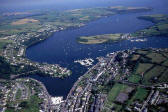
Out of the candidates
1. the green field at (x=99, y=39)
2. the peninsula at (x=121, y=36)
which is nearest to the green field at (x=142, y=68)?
the peninsula at (x=121, y=36)

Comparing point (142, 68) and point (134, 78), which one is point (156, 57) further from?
point (134, 78)

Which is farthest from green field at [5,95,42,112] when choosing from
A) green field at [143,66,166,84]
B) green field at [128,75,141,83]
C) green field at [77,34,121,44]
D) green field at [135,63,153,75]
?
green field at [77,34,121,44]

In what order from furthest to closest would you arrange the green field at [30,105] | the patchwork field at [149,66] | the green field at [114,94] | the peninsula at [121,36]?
the peninsula at [121,36] < the patchwork field at [149,66] < the green field at [30,105] < the green field at [114,94]

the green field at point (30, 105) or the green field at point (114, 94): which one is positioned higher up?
the green field at point (114, 94)

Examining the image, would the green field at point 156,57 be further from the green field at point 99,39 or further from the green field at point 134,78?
the green field at point 99,39

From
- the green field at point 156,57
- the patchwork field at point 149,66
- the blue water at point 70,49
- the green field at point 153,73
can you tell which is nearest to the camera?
the patchwork field at point 149,66

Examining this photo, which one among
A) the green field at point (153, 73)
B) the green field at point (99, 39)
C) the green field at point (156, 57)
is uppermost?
the green field at point (99, 39)

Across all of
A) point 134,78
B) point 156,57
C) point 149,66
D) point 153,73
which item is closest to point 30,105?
point 134,78

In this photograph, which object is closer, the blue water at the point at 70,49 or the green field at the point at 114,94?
the green field at the point at 114,94

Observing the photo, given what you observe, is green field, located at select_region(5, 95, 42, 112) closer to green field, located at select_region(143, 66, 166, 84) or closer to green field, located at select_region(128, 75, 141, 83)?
green field, located at select_region(128, 75, 141, 83)
